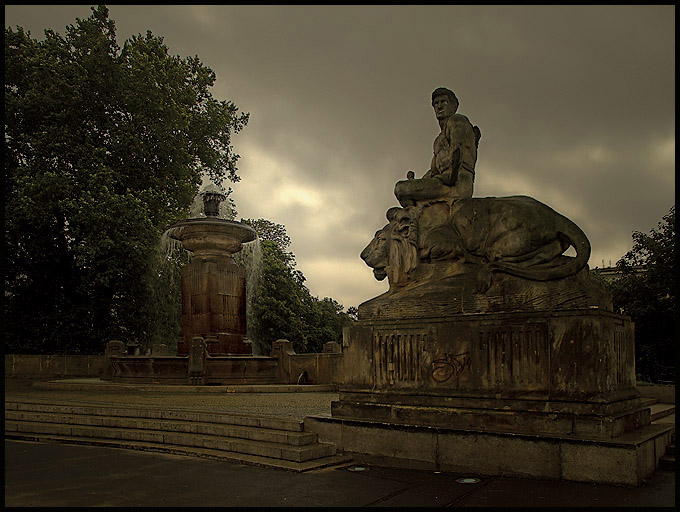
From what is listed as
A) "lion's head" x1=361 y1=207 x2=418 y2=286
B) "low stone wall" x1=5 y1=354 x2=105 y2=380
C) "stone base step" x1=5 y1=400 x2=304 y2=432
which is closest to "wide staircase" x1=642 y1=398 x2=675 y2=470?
"lion's head" x1=361 y1=207 x2=418 y2=286

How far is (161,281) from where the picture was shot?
25609 mm

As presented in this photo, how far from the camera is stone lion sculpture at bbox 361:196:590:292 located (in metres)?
6.61

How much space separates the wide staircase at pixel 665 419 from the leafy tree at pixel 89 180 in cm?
1943

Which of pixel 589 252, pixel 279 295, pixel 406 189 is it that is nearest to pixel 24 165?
pixel 279 295

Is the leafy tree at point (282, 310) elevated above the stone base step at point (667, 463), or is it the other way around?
the leafy tree at point (282, 310)

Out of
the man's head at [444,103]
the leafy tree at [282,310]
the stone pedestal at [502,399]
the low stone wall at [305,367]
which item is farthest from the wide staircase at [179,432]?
the leafy tree at [282,310]

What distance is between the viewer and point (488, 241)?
23.1ft

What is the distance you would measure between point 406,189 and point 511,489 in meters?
3.83

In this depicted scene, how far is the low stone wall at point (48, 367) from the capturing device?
2089 centimetres

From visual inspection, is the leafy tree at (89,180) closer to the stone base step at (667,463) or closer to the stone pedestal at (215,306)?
the stone pedestal at (215,306)

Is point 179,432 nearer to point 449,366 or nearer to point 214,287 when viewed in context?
point 449,366

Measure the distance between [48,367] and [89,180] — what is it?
7456mm

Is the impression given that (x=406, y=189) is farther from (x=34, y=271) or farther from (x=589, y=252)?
(x=34, y=271)

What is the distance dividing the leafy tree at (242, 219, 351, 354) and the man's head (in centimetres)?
2497
